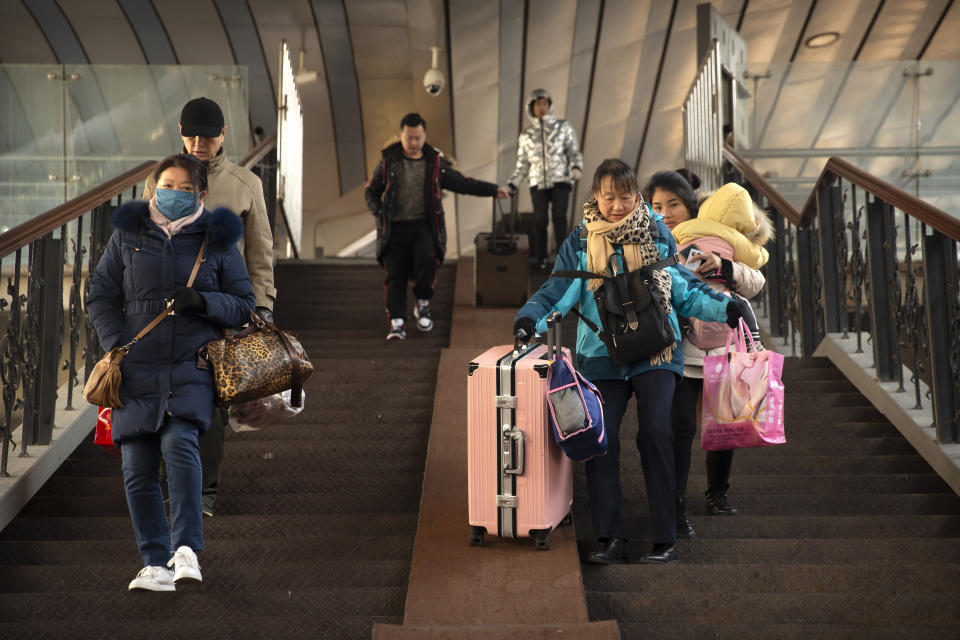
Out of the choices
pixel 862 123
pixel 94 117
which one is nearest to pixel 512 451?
pixel 94 117

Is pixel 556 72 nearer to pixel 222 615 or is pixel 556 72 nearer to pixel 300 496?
pixel 300 496

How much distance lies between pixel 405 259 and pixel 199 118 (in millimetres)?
3068

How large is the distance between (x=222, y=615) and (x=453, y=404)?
6.54 ft

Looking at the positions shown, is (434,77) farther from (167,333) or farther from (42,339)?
(167,333)

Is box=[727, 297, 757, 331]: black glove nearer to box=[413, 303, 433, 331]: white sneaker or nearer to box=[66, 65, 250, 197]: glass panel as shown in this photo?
box=[413, 303, 433, 331]: white sneaker

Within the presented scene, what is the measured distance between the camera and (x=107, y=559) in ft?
12.4

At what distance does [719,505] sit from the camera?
14.0 feet

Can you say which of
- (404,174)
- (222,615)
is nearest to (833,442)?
(222,615)

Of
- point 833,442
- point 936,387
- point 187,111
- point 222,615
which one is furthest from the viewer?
point 833,442

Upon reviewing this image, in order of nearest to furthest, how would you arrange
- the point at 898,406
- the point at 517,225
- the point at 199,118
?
the point at 199,118 → the point at 898,406 → the point at 517,225

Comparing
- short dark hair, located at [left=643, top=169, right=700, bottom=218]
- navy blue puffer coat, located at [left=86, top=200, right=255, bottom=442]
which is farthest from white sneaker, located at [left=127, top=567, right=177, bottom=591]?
short dark hair, located at [left=643, top=169, right=700, bottom=218]

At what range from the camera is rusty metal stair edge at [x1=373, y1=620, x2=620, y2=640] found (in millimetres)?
3018

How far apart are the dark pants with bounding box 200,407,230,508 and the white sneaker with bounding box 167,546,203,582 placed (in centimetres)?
83

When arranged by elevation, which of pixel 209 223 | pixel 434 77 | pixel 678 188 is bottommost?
pixel 209 223
